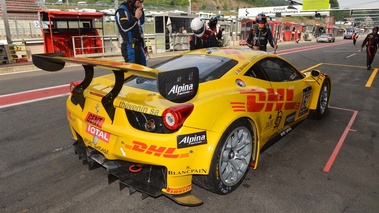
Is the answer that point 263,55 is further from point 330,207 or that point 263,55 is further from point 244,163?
point 330,207

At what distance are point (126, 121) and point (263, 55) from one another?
2108 mm

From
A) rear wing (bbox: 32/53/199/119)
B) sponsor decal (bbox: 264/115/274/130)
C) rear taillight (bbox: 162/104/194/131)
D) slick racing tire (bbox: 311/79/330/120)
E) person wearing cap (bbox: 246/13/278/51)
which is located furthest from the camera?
→ person wearing cap (bbox: 246/13/278/51)

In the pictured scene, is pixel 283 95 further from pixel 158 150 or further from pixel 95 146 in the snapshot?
pixel 95 146

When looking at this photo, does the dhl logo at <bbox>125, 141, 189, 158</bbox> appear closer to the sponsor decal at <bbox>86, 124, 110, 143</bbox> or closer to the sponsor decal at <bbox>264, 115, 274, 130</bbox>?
the sponsor decal at <bbox>86, 124, 110, 143</bbox>

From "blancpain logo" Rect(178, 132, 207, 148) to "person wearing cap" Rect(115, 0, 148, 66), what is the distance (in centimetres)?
346

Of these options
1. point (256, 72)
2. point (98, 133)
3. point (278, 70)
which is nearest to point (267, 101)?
point (256, 72)

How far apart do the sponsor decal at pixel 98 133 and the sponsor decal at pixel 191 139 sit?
2.39 feet

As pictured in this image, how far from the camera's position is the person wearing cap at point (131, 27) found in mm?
5164

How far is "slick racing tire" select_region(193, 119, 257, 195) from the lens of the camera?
8.46 feet

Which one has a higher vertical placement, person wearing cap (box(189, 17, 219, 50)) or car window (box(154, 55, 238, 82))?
person wearing cap (box(189, 17, 219, 50))

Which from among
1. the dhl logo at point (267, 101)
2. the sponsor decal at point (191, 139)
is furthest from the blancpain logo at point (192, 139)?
the dhl logo at point (267, 101)

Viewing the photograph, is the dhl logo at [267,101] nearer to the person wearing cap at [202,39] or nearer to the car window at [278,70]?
the car window at [278,70]

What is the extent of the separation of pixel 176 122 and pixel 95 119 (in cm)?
92

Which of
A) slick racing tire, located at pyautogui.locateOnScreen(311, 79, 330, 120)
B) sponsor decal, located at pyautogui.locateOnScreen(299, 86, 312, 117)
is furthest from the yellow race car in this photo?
slick racing tire, located at pyautogui.locateOnScreen(311, 79, 330, 120)
